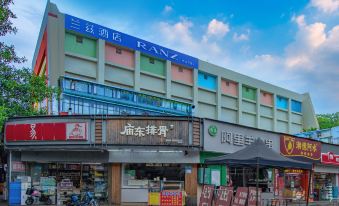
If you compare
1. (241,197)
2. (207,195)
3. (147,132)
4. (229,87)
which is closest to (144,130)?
(147,132)

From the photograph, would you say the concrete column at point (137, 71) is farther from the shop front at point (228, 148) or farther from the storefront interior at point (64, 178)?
the storefront interior at point (64, 178)

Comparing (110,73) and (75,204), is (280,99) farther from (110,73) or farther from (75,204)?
(75,204)

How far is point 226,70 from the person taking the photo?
68062 mm

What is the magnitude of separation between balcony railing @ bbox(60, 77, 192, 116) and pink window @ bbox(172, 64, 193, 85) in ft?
11.4

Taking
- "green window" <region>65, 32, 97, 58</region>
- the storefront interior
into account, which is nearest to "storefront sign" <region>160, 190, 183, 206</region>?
the storefront interior

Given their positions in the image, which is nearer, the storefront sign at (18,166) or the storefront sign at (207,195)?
the storefront sign at (207,195)

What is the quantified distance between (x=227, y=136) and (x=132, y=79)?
30.4m

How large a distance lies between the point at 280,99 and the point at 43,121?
61913 mm

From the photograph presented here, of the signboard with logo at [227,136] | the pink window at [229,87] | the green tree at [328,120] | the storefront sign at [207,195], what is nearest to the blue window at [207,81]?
the pink window at [229,87]

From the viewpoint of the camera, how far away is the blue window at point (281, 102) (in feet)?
256

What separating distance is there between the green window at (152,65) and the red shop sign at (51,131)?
110ft

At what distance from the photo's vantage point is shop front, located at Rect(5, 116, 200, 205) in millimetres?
21250

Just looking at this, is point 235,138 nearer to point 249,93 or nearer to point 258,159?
point 258,159

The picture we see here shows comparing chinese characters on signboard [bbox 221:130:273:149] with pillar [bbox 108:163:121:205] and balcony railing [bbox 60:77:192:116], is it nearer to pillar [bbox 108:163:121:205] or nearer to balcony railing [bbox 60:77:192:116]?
pillar [bbox 108:163:121:205]
